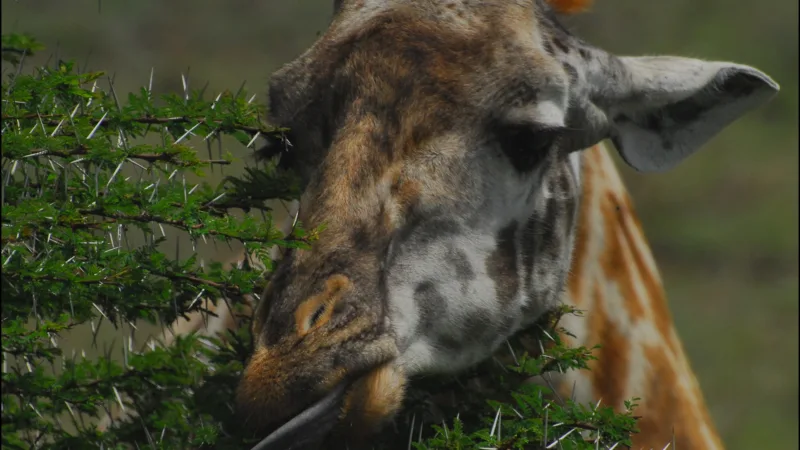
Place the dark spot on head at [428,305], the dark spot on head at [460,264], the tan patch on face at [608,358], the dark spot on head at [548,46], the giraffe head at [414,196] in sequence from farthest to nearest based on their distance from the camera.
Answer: the tan patch on face at [608,358] → the dark spot on head at [548,46] → the dark spot on head at [460,264] → the dark spot on head at [428,305] → the giraffe head at [414,196]

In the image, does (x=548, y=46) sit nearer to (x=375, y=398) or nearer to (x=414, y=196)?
(x=414, y=196)

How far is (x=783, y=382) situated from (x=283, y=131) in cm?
733

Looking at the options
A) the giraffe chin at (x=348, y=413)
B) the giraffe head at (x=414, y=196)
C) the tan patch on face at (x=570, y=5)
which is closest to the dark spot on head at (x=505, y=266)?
the giraffe head at (x=414, y=196)

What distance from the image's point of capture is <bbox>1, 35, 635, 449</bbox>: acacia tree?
3.04 metres

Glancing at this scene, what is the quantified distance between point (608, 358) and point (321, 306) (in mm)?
1429

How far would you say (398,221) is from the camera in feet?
11.5

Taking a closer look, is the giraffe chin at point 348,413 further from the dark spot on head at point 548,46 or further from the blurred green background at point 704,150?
the blurred green background at point 704,150

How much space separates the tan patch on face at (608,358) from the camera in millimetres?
4270

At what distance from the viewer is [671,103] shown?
4355 millimetres

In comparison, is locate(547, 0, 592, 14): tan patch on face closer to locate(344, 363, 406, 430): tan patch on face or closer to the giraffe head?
Result: the giraffe head

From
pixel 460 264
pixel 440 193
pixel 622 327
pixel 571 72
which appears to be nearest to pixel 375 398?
pixel 460 264

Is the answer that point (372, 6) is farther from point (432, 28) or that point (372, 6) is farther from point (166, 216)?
point (166, 216)

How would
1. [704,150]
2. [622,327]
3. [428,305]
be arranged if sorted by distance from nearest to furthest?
[428,305], [622,327], [704,150]

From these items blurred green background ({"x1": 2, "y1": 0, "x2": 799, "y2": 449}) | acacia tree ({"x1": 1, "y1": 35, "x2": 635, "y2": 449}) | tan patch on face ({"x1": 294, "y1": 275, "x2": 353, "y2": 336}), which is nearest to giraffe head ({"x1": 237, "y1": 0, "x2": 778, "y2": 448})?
tan patch on face ({"x1": 294, "y1": 275, "x2": 353, "y2": 336})
